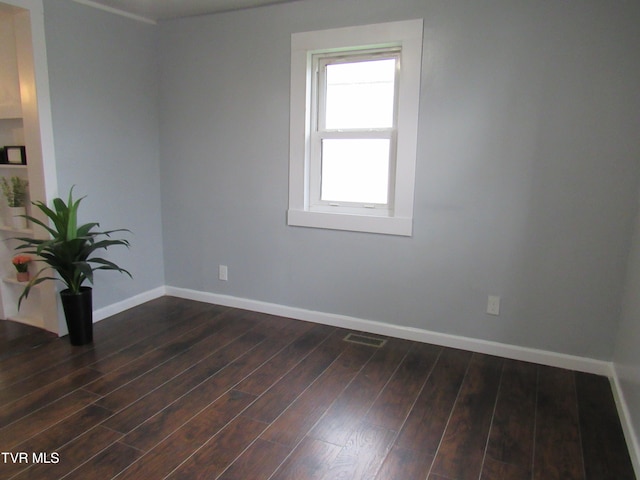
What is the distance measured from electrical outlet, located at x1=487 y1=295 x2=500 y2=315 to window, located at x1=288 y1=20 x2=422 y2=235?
69 centimetres

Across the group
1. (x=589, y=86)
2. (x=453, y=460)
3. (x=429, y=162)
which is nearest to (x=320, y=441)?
(x=453, y=460)

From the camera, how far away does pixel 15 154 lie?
9.57ft

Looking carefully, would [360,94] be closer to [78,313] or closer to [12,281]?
[78,313]

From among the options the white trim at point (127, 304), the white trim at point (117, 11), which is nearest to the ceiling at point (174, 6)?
the white trim at point (117, 11)

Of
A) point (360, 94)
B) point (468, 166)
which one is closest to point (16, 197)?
point (360, 94)

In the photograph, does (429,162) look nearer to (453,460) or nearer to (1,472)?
(453,460)

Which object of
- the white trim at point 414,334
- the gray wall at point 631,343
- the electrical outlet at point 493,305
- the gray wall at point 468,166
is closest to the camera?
the gray wall at point 631,343

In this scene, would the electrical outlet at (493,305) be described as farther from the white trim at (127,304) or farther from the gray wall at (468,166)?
the white trim at (127,304)

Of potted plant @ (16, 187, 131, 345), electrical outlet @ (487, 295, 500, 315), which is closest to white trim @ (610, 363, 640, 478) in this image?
electrical outlet @ (487, 295, 500, 315)

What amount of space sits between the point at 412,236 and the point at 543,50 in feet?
4.35

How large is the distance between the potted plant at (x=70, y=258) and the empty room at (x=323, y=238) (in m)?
0.02

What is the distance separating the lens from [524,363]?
270 centimetres

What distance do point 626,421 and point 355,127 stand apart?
7.56 ft

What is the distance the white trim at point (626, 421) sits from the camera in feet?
5.91
